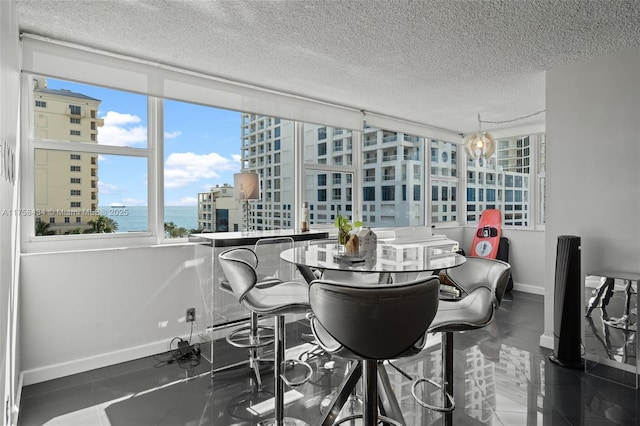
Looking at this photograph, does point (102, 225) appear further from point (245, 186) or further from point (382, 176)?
point (382, 176)

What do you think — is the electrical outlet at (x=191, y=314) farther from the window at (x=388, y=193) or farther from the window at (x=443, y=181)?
the window at (x=443, y=181)

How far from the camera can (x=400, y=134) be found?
5.71 meters

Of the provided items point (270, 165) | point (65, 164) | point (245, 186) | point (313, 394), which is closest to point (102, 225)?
point (65, 164)

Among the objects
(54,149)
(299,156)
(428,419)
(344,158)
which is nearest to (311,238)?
(299,156)

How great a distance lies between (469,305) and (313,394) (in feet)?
4.13

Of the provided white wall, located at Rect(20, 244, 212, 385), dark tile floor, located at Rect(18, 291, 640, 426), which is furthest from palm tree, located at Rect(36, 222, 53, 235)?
dark tile floor, located at Rect(18, 291, 640, 426)

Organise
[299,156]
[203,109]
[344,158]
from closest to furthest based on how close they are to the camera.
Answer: [203,109] < [299,156] < [344,158]

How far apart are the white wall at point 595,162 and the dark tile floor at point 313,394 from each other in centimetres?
79

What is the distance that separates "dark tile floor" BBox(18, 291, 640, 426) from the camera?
2330mm

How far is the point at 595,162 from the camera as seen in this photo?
321cm

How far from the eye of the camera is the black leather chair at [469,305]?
6.33ft

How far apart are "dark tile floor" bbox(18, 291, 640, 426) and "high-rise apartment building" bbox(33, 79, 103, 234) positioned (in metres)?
1.25

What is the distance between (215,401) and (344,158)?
3.29 metres

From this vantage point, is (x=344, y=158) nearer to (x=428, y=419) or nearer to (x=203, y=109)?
(x=203, y=109)
